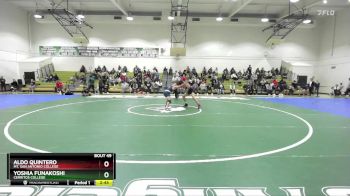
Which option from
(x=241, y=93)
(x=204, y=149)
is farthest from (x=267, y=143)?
(x=241, y=93)

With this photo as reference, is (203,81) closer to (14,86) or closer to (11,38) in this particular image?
(14,86)

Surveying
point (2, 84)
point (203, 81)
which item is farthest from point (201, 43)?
point (2, 84)

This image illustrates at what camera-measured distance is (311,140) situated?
6672 mm

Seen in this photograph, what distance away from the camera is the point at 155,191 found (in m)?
3.59

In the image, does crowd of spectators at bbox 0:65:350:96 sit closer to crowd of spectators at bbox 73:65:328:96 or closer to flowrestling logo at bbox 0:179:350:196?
crowd of spectators at bbox 73:65:328:96

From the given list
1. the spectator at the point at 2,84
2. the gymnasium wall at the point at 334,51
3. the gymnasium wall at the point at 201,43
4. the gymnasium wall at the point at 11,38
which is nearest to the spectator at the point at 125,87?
the gymnasium wall at the point at 201,43

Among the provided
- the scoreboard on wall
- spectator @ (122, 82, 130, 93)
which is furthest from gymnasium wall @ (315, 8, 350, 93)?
the scoreboard on wall

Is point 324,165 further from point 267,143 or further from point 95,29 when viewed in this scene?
point 95,29

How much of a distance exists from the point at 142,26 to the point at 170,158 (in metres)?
28.1

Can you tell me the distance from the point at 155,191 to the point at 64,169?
5.62 ft

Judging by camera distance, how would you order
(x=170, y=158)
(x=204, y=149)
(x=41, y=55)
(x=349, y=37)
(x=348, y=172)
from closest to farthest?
(x=348, y=172) → (x=170, y=158) → (x=204, y=149) → (x=349, y=37) → (x=41, y=55)

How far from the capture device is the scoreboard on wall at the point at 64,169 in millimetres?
2172

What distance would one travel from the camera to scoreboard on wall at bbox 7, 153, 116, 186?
2172 mm

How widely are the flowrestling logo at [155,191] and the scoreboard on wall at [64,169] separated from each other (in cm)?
137
